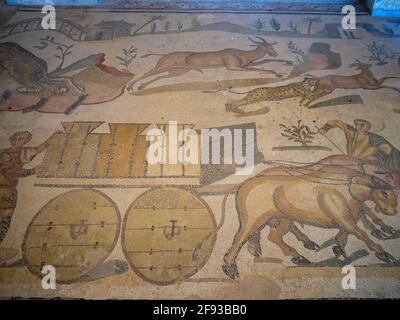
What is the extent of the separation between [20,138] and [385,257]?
319cm

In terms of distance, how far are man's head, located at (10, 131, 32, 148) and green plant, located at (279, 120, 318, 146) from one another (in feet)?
7.86

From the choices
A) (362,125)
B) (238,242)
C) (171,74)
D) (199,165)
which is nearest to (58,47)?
(171,74)

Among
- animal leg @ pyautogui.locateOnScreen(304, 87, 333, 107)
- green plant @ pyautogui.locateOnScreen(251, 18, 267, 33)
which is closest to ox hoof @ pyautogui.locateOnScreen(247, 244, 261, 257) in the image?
animal leg @ pyautogui.locateOnScreen(304, 87, 333, 107)

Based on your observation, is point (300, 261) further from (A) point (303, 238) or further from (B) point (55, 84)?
(B) point (55, 84)

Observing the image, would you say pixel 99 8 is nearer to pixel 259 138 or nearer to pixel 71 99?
pixel 71 99

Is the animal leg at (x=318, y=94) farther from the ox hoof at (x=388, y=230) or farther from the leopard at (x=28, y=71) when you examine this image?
the leopard at (x=28, y=71)

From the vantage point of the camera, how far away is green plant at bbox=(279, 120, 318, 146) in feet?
9.89

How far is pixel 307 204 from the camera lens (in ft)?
8.35

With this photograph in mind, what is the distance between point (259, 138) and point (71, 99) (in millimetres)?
2007

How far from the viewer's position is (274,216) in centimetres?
248

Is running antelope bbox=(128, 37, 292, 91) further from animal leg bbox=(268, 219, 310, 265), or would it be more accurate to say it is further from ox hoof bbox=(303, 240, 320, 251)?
ox hoof bbox=(303, 240, 320, 251)

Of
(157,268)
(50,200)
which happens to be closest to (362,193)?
(157,268)

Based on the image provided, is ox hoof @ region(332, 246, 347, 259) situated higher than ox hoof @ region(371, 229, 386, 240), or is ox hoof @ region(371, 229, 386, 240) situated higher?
ox hoof @ region(371, 229, 386, 240)

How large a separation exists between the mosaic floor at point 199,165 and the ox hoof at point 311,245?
0.01 meters
